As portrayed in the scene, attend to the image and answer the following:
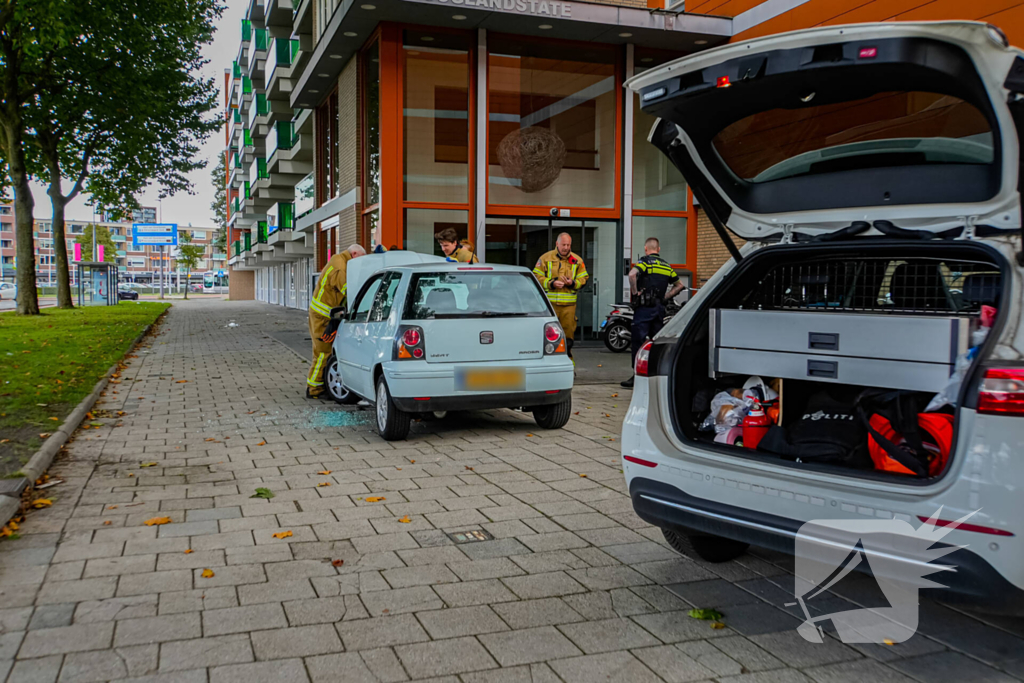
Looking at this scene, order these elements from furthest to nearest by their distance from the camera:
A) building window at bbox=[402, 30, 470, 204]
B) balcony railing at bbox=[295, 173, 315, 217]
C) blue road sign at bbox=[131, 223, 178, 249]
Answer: blue road sign at bbox=[131, 223, 178, 249] → balcony railing at bbox=[295, 173, 315, 217] → building window at bbox=[402, 30, 470, 204]

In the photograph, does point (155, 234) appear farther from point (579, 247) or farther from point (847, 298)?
point (847, 298)

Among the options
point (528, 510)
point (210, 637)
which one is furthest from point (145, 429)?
point (210, 637)

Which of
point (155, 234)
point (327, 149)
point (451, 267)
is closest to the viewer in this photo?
point (451, 267)

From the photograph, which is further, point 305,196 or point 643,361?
point 305,196

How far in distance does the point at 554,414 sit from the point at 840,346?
4221 mm

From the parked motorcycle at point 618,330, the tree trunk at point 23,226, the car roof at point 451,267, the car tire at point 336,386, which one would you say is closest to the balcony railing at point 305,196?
the tree trunk at point 23,226

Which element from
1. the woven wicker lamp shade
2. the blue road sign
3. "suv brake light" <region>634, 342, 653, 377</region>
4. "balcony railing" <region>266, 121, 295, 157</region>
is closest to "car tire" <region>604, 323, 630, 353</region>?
the woven wicker lamp shade

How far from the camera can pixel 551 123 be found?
16406 millimetres

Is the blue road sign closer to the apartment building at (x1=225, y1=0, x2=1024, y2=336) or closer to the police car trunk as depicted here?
the apartment building at (x1=225, y1=0, x2=1024, y2=336)

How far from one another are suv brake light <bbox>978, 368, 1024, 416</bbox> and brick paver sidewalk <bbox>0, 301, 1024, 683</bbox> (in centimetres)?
97

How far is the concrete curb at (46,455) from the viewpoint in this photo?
4.72 meters

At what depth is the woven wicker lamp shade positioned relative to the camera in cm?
1598

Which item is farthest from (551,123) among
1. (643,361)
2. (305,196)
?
(305,196)

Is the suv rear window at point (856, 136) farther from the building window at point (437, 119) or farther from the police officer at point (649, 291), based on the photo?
the building window at point (437, 119)
